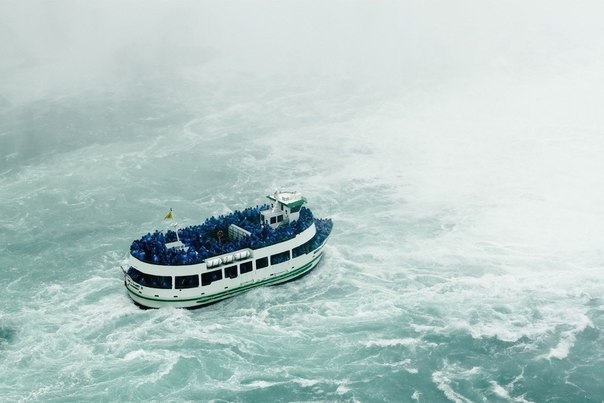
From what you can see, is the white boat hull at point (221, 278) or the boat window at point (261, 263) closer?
the white boat hull at point (221, 278)

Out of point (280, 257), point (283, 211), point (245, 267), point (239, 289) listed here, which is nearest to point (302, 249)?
point (280, 257)

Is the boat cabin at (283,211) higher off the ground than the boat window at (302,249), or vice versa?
the boat cabin at (283,211)

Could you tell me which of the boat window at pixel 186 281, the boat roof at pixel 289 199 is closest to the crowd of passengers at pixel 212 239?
the boat window at pixel 186 281

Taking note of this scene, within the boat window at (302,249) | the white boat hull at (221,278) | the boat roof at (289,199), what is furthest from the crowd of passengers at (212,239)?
the boat roof at (289,199)

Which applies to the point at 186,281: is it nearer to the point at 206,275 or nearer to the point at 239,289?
the point at 206,275

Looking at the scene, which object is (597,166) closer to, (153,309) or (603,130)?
(603,130)

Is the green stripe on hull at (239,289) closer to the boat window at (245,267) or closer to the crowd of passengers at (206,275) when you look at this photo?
the crowd of passengers at (206,275)

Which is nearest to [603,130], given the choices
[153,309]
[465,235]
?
[465,235]
